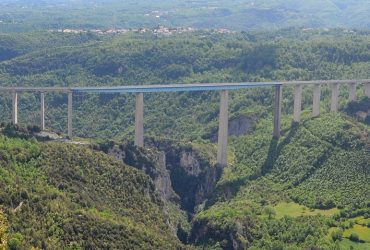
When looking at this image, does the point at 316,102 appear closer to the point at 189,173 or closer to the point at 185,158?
the point at 185,158

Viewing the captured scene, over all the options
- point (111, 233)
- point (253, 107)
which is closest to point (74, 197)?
point (111, 233)

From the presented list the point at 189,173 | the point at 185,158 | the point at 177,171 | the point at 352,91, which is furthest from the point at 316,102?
the point at 177,171

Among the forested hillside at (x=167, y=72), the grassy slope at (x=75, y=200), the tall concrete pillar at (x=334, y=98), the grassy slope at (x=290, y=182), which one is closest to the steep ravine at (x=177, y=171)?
the grassy slope at (x=290, y=182)

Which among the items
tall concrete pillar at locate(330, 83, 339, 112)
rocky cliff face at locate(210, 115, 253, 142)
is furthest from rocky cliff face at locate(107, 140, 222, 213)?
tall concrete pillar at locate(330, 83, 339, 112)

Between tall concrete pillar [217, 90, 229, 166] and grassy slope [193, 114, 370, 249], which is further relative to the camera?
tall concrete pillar [217, 90, 229, 166]

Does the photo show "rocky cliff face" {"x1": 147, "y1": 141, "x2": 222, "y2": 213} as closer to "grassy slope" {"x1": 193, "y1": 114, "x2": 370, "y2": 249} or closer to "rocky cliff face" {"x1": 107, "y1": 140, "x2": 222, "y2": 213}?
"rocky cliff face" {"x1": 107, "y1": 140, "x2": 222, "y2": 213}

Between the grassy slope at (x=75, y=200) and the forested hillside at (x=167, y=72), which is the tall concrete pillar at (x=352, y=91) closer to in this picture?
the forested hillside at (x=167, y=72)
